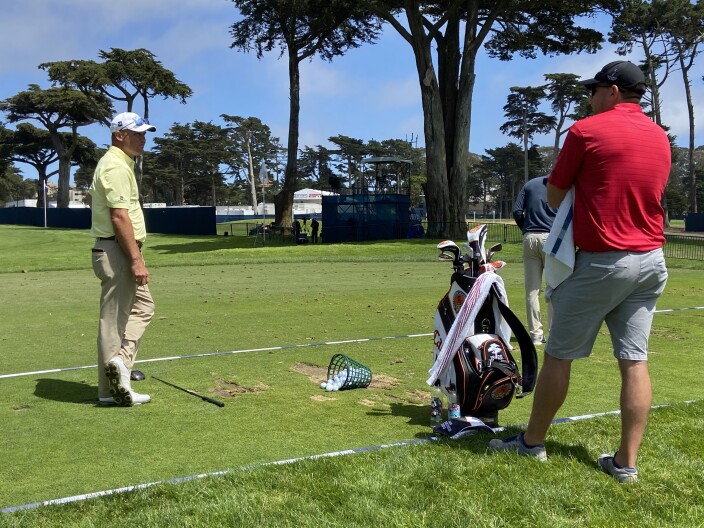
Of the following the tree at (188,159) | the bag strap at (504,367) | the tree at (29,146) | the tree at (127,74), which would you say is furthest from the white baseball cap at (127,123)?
the tree at (188,159)

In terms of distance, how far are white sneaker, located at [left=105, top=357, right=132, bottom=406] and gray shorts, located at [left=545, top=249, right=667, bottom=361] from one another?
3.19 m

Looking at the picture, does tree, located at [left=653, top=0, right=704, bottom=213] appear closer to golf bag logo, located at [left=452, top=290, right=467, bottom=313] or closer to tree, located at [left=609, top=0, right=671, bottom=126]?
tree, located at [left=609, top=0, right=671, bottom=126]

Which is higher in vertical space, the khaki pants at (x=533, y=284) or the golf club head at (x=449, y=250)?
the golf club head at (x=449, y=250)

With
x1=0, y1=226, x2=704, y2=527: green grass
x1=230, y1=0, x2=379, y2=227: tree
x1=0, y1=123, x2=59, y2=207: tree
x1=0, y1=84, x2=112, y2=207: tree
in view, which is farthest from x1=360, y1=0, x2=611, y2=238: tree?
x1=0, y1=123, x2=59, y2=207: tree

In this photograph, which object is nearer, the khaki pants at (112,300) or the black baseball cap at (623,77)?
the black baseball cap at (623,77)

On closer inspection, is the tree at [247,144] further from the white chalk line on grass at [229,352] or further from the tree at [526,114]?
the white chalk line on grass at [229,352]

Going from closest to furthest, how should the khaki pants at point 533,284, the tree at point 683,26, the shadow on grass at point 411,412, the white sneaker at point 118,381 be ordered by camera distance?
the shadow on grass at point 411,412, the white sneaker at point 118,381, the khaki pants at point 533,284, the tree at point 683,26

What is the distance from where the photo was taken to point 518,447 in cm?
428

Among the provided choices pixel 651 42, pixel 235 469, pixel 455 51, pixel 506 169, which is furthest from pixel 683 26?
pixel 235 469

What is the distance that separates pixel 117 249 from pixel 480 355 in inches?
116

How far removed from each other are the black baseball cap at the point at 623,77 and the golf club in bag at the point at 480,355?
1436mm

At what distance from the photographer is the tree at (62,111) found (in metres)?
71.1

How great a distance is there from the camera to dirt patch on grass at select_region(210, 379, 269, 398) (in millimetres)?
5898

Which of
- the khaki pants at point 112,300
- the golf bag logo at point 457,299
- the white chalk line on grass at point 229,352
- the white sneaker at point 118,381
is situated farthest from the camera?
the white chalk line on grass at point 229,352
